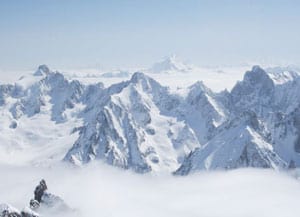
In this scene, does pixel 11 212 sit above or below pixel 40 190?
above

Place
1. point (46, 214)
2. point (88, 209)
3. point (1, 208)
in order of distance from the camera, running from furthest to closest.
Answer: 1. point (88, 209)
2. point (46, 214)
3. point (1, 208)

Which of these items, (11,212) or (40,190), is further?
(40,190)

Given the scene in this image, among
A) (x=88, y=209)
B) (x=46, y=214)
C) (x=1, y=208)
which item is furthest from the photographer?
(x=88, y=209)

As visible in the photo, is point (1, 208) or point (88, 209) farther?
point (88, 209)

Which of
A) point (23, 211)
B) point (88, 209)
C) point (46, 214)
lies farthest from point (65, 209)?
point (23, 211)

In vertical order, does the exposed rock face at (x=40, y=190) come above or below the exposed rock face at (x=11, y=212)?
below

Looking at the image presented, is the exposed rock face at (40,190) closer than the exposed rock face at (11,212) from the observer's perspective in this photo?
No

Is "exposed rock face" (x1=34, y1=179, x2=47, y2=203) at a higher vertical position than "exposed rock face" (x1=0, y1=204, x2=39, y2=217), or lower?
lower

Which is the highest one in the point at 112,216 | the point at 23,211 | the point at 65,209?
the point at 23,211

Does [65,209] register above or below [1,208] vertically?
below

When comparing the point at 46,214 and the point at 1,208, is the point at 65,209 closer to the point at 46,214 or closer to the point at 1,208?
the point at 46,214

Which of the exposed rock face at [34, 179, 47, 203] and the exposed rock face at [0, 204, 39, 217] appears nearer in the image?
the exposed rock face at [0, 204, 39, 217]
